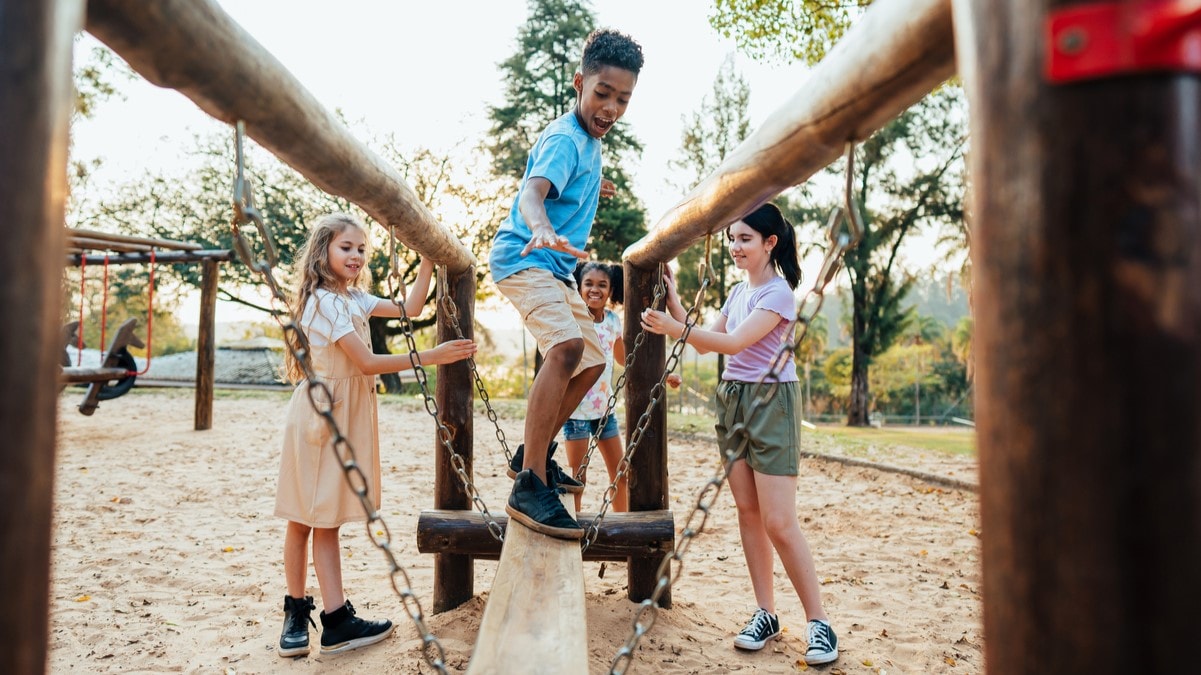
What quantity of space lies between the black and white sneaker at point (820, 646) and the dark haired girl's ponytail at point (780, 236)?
1252 mm

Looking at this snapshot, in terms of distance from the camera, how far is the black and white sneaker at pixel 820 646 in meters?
2.80

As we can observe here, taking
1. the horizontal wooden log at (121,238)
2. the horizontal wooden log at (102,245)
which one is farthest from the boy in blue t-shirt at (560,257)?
the horizontal wooden log at (102,245)

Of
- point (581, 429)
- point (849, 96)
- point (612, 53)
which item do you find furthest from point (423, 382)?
point (581, 429)

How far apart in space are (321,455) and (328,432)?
0.09m

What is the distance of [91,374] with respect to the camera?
8406 mm

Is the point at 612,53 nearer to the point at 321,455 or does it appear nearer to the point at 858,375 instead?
the point at 321,455

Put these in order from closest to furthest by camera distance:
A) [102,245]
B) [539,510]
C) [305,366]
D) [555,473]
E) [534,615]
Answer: [305,366], [534,615], [539,510], [555,473], [102,245]

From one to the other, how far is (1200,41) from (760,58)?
8.39m

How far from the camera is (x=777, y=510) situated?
2795mm

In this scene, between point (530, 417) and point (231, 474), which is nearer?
→ point (530, 417)

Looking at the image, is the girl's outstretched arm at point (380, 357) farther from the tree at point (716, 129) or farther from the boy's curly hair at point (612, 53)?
the tree at point (716, 129)

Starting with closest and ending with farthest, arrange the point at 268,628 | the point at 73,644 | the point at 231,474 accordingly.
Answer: the point at 73,644 → the point at 268,628 → the point at 231,474

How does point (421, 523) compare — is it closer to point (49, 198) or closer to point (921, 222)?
point (49, 198)

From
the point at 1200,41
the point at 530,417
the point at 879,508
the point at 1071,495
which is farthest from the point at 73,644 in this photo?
the point at 879,508
